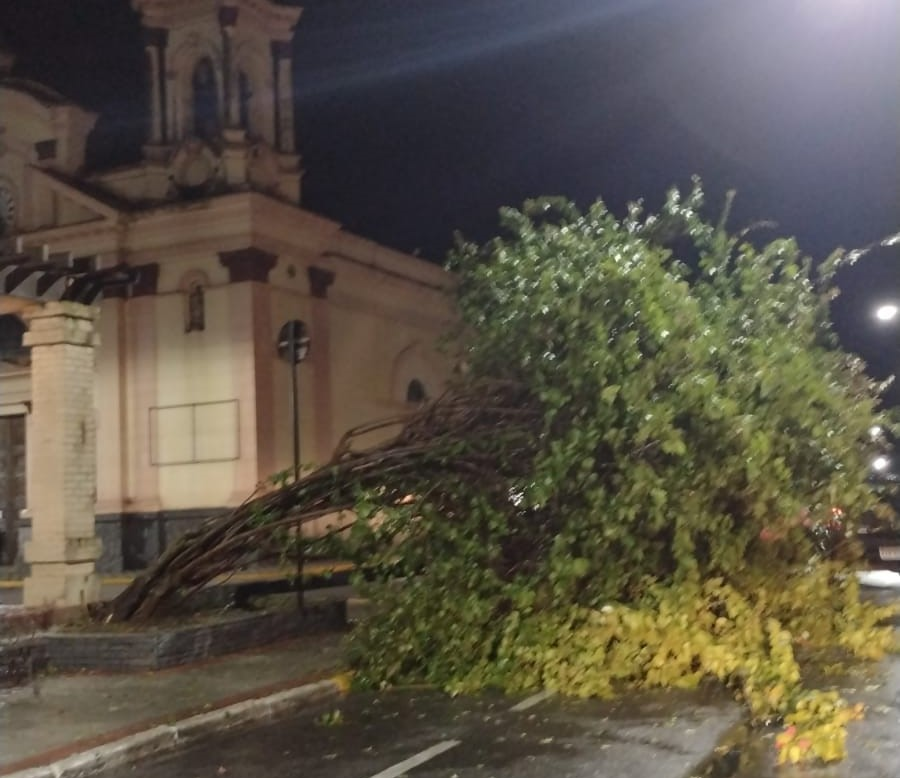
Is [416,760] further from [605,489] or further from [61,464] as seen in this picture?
[61,464]

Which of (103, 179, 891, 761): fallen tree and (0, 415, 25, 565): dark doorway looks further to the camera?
(0, 415, 25, 565): dark doorway

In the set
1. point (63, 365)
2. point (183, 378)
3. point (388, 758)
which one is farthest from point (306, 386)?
point (388, 758)

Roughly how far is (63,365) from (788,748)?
9.78 meters

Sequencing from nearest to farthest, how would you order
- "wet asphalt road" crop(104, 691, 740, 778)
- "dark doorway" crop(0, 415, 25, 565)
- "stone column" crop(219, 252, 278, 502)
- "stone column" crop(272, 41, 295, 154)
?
"wet asphalt road" crop(104, 691, 740, 778) < "stone column" crop(219, 252, 278, 502) < "dark doorway" crop(0, 415, 25, 565) < "stone column" crop(272, 41, 295, 154)

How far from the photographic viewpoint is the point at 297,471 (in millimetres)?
13234

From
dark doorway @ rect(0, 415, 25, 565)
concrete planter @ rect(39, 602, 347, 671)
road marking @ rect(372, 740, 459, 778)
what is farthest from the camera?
dark doorway @ rect(0, 415, 25, 565)

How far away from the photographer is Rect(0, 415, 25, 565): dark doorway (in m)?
24.0

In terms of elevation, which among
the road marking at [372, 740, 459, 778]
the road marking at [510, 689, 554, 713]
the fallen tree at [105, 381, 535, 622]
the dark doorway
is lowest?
the road marking at [372, 740, 459, 778]

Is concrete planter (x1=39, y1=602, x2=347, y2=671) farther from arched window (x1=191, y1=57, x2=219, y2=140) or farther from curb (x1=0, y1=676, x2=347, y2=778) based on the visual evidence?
arched window (x1=191, y1=57, x2=219, y2=140)

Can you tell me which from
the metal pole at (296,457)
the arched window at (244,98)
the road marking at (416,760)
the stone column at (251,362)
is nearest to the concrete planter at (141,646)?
the metal pole at (296,457)

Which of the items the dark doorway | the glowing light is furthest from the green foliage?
the dark doorway

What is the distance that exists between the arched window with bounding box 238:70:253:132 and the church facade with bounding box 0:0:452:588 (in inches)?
1.4

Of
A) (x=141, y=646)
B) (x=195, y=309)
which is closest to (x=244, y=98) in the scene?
(x=195, y=309)

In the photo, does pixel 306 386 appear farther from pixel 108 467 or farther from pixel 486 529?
pixel 486 529
